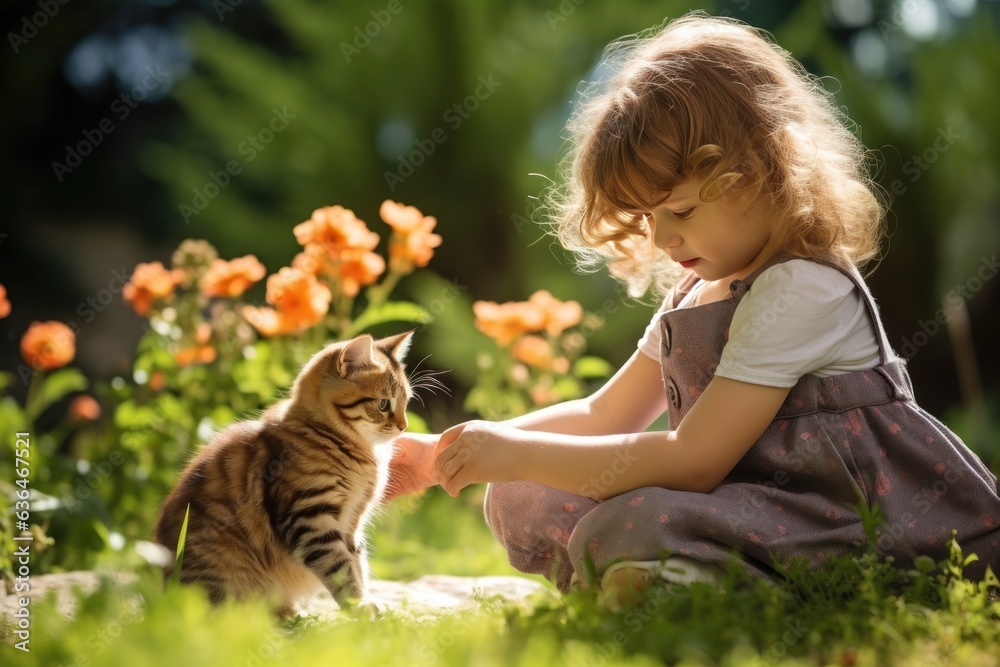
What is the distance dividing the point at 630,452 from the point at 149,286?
189 cm

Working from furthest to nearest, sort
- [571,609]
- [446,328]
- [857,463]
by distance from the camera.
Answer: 1. [446,328]
2. [857,463]
3. [571,609]

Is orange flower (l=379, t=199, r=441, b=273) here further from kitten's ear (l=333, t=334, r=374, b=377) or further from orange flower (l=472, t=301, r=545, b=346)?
kitten's ear (l=333, t=334, r=374, b=377)

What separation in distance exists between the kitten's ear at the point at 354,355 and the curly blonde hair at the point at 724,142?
63 centimetres

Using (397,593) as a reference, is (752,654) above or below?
above

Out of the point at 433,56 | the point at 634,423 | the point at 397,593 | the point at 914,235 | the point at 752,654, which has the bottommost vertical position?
the point at 914,235

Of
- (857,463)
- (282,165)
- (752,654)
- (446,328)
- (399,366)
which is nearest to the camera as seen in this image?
(752,654)

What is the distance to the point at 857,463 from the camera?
2.03 meters

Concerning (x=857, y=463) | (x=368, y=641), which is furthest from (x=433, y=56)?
(x=368, y=641)

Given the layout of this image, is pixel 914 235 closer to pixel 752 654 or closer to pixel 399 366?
pixel 399 366

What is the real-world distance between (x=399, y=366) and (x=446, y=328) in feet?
9.21
